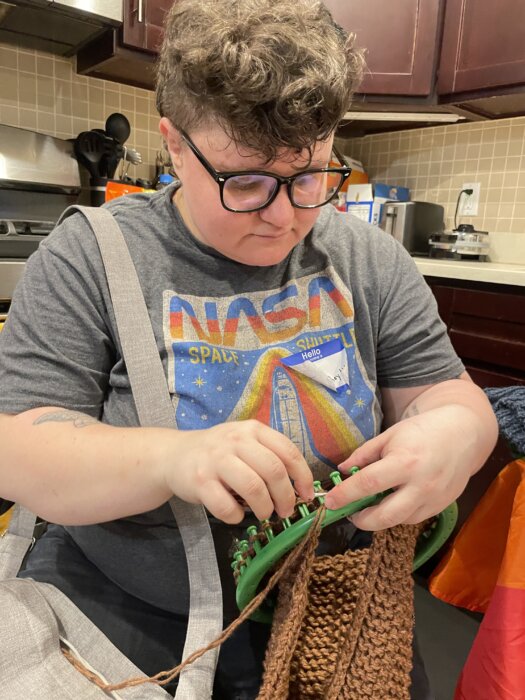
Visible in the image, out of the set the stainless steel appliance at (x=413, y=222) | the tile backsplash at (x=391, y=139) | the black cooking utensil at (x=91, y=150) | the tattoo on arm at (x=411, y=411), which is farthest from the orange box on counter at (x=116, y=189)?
the tattoo on arm at (x=411, y=411)

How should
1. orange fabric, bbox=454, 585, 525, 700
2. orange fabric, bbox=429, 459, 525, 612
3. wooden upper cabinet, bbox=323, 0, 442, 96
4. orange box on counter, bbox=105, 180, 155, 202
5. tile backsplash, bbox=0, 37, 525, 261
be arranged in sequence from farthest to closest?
wooden upper cabinet, bbox=323, 0, 442, 96 → tile backsplash, bbox=0, 37, 525, 261 → orange box on counter, bbox=105, 180, 155, 202 → orange fabric, bbox=429, 459, 525, 612 → orange fabric, bbox=454, 585, 525, 700

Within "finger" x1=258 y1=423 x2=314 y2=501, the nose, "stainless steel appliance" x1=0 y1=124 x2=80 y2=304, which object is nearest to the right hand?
"finger" x1=258 y1=423 x2=314 y2=501

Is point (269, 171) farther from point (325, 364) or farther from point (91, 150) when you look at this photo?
point (91, 150)

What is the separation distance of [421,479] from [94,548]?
37 cm

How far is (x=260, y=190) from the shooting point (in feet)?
1.88

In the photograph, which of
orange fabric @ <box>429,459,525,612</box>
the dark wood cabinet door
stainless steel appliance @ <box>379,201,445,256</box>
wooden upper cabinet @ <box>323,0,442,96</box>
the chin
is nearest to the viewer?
the chin

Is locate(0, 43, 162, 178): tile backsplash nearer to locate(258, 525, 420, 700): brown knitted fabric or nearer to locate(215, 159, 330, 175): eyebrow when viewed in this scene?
locate(215, 159, 330, 175): eyebrow

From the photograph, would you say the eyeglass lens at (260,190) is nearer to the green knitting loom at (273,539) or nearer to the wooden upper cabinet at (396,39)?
the green knitting loom at (273,539)

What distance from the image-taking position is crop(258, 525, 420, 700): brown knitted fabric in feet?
1.59

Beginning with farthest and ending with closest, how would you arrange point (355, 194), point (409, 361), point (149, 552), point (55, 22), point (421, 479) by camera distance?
point (355, 194) < point (55, 22) < point (409, 361) < point (149, 552) < point (421, 479)

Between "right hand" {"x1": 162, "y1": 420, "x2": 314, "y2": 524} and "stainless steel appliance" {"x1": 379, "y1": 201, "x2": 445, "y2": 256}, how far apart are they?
1.79 m

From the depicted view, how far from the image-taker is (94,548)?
2.00 ft

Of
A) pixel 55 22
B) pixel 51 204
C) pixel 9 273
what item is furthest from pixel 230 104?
pixel 55 22

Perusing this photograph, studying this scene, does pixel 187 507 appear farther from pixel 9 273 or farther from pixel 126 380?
pixel 9 273
